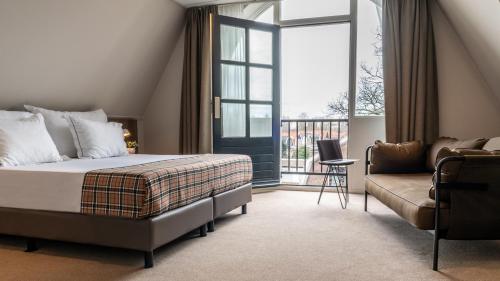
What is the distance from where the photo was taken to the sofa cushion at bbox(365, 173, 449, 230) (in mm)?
2268

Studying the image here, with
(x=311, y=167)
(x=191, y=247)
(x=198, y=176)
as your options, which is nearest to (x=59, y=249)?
(x=191, y=247)

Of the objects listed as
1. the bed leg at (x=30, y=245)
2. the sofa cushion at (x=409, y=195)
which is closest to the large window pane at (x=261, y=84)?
the sofa cushion at (x=409, y=195)

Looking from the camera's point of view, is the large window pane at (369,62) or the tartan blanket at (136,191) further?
the large window pane at (369,62)

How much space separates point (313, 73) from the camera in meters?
5.60

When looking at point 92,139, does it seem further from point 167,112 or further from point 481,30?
point 481,30

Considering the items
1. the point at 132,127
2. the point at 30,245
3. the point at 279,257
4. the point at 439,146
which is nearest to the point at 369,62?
the point at 439,146

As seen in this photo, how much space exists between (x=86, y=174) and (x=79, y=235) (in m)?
0.39

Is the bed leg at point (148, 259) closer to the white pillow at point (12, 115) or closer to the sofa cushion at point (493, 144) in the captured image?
the white pillow at point (12, 115)

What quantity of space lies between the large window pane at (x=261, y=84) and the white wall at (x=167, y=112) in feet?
3.40

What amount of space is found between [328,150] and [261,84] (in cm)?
134

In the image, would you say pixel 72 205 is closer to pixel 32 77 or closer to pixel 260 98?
pixel 32 77

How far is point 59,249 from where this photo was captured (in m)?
2.62

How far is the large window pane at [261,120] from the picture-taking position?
4766mm

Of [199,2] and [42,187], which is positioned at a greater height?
[199,2]
